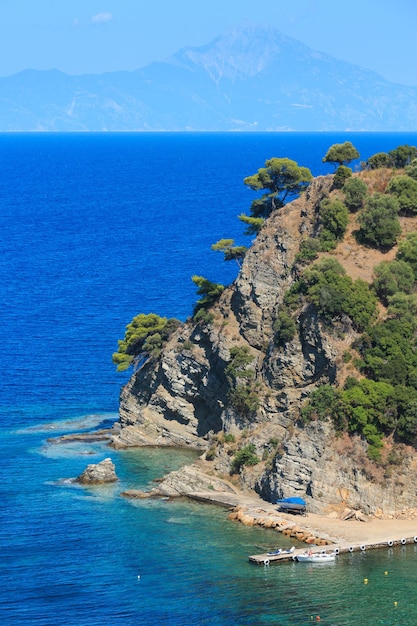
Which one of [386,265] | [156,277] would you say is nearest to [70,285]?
[156,277]

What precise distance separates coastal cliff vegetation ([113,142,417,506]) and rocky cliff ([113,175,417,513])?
122 millimetres

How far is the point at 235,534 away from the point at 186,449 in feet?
71.8

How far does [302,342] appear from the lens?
308ft

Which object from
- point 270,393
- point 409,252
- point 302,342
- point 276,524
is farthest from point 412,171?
point 276,524

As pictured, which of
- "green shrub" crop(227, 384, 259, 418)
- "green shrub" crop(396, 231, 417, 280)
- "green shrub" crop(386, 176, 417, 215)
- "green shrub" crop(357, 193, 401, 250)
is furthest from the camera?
"green shrub" crop(386, 176, 417, 215)

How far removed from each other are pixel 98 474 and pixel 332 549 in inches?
874

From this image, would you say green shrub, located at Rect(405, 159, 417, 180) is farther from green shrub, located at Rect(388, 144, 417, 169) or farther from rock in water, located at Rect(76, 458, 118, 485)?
rock in water, located at Rect(76, 458, 118, 485)

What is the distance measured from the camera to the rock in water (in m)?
92.9

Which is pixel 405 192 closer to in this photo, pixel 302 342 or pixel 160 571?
pixel 302 342

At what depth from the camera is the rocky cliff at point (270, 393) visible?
3369 inches

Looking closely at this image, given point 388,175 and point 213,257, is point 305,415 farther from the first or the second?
point 213,257

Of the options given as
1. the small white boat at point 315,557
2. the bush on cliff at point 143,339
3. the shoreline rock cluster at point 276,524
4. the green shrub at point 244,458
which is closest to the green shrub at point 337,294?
the green shrub at point 244,458

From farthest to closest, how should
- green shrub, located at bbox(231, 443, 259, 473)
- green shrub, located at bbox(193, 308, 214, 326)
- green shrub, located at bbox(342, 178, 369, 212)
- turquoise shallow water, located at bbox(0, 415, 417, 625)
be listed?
green shrub, located at bbox(193, 308, 214, 326), green shrub, located at bbox(342, 178, 369, 212), green shrub, located at bbox(231, 443, 259, 473), turquoise shallow water, located at bbox(0, 415, 417, 625)

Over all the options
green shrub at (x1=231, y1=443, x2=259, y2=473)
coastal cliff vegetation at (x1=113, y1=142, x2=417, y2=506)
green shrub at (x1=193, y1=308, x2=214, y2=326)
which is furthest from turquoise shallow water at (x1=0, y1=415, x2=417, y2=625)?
green shrub at (x1=193, y1=308, x2=214, y2=326)
